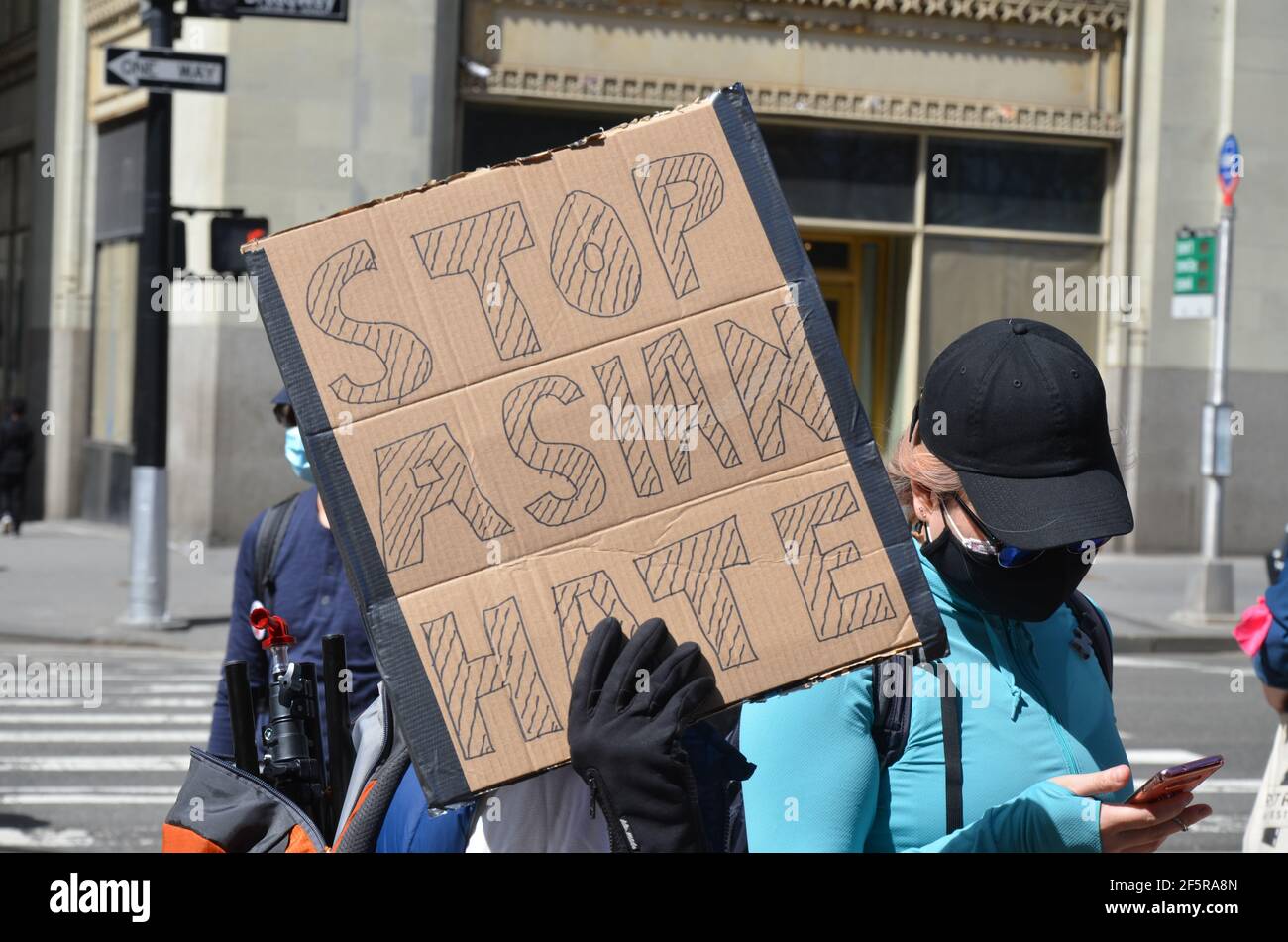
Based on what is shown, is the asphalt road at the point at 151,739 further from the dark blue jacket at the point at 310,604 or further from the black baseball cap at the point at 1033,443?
the black baseball cap at the point at 1033,443

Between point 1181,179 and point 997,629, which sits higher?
point 1181,179

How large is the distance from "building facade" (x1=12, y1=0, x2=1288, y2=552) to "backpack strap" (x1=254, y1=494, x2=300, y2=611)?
13369 mm

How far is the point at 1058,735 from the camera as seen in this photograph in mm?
2404

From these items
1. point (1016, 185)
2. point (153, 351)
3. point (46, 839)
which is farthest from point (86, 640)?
point (1016, 185)

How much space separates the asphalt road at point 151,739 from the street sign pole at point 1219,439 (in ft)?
3.99

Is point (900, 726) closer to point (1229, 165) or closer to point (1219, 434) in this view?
point (1219, 434)

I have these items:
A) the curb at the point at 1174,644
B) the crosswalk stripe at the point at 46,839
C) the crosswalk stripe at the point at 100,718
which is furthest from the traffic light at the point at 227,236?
the curb at the point at 1174,644

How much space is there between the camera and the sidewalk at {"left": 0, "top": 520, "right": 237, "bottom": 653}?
41.4ft

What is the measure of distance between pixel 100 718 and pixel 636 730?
27.6 feet

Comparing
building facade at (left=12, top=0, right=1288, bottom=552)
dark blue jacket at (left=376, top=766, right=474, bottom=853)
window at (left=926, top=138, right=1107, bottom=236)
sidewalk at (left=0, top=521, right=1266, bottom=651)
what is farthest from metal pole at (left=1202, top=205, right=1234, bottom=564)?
dark blue jacket at (left=376, top=766, right=474, bottom=853)
